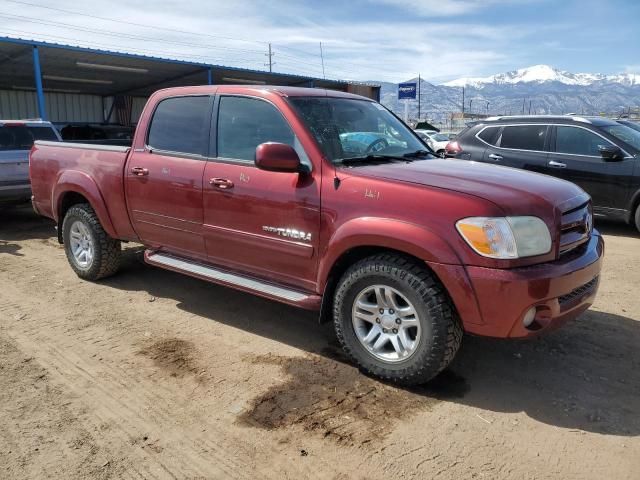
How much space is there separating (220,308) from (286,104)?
198cm

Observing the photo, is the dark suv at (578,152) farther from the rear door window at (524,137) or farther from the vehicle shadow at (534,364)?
the vehicle shadow at (534,364)

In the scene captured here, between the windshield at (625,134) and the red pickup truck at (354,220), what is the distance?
195 inches

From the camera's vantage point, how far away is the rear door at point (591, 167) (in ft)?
25.5

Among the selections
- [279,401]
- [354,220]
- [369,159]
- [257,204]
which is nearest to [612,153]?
[369,159]

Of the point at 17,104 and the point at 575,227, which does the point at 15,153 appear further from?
the point at 17,104

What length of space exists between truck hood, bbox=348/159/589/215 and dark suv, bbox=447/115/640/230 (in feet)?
15.0

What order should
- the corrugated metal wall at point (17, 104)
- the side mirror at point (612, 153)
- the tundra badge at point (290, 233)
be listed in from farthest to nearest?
the corrugated metal wall at point (17, 104)
the side mirror at point (612, 153)
the tundra badge at point (290, 233)

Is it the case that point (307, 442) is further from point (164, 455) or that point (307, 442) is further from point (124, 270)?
point (124, 270)

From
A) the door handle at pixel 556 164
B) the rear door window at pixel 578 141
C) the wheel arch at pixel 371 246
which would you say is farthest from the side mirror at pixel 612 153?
the wheel arch at pixel 371 246

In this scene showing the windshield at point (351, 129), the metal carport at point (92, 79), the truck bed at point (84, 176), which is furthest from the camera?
the metal carport at point (92, 79)

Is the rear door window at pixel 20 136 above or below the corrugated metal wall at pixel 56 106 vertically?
below

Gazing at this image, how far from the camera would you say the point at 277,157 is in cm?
347

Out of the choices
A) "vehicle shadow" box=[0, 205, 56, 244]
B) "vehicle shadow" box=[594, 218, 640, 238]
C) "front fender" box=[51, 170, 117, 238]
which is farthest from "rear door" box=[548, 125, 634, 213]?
"vehicle shadow" box=[0, 205, 56, 244]

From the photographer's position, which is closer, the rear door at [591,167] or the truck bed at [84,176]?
the truck bed at [84,176]
